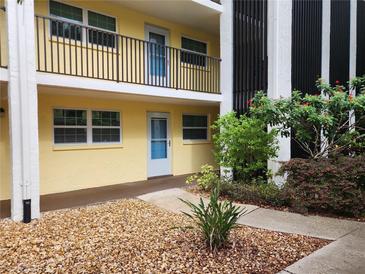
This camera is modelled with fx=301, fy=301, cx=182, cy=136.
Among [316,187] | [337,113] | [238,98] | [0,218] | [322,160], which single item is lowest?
[0,218]

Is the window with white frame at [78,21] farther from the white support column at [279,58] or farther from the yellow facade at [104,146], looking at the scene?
the white support column at [279,58]

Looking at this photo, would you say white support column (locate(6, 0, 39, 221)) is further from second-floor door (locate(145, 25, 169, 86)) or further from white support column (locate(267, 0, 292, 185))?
white support column (locate(267, 0, 292, 185))

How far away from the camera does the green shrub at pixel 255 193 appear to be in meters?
6.74

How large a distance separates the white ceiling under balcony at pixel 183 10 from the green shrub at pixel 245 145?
370 cm

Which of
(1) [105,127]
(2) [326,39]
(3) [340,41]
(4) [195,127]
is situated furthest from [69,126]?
(3) [340,41]

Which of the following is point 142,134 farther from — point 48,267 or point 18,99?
point 48,267

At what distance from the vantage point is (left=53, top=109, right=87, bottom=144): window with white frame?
818 cm

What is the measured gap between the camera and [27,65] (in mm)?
5770

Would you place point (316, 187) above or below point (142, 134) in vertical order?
below

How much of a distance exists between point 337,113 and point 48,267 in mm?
6446

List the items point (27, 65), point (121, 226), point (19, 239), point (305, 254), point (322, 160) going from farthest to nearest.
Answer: point (322, 160) → point (27, 65) → point (121, 226) → point (19, 239) → point (305, 254)

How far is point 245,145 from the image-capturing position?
779 centimetres

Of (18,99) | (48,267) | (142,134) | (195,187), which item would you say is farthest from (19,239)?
(142,134)

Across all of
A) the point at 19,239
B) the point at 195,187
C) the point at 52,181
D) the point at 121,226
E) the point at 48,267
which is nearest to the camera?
the point at 48,267
